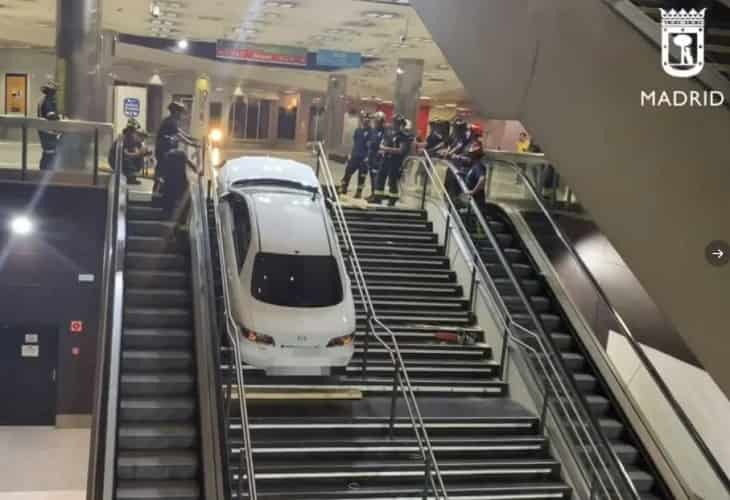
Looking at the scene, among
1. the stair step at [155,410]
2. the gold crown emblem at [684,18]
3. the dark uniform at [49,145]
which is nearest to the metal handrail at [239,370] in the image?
the stair step at [155,410]

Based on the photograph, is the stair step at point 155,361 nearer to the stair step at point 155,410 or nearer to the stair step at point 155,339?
the stair step at point 155,339

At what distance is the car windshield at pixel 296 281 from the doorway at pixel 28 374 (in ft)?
20.5

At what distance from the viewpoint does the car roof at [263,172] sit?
413 inches

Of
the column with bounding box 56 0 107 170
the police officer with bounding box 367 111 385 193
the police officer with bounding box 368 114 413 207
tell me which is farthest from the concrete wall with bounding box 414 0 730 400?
the column with bounding box 56 0 107 170

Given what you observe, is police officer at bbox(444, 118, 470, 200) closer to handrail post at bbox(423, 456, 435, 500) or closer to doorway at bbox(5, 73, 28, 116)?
handrail post at bbox(423, 456, 435, 500)

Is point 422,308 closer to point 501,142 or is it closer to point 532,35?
point 532,35

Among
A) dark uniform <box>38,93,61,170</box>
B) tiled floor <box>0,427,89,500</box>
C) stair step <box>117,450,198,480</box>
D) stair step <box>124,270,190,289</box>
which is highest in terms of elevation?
dark uniform <box>38,93,61,170</box>

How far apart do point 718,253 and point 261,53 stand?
65.6 ft

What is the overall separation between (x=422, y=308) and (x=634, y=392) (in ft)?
10.0

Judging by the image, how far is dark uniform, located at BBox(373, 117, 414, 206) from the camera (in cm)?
1386

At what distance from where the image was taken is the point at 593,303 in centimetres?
966

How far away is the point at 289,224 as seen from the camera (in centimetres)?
949

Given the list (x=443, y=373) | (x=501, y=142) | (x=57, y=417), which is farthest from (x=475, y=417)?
(x=501, y=142)

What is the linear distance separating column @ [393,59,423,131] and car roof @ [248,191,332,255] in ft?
45.6
